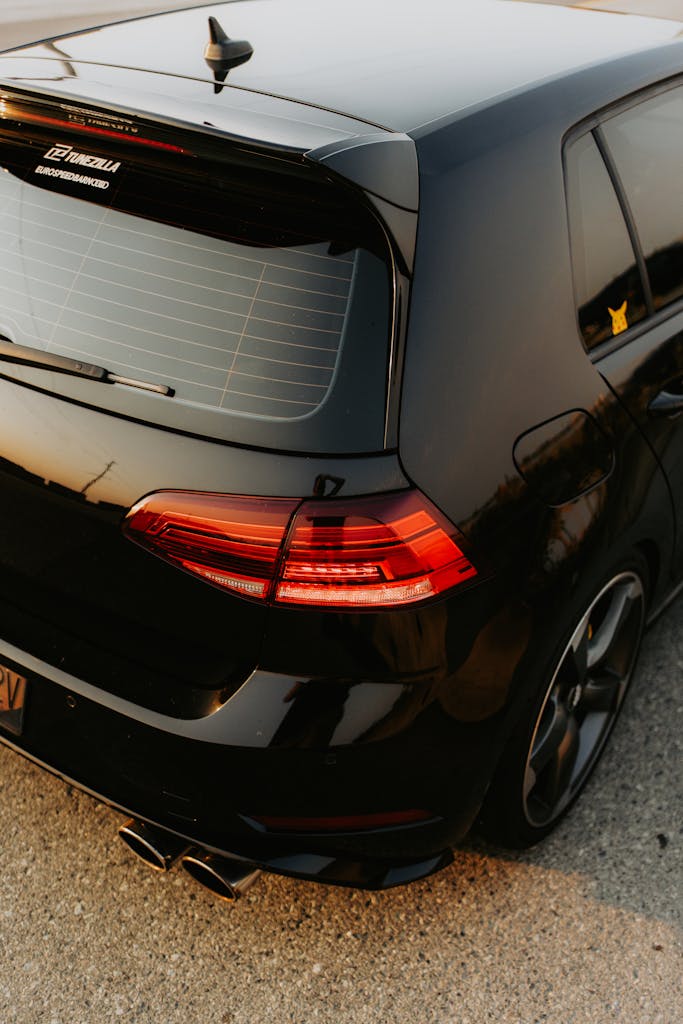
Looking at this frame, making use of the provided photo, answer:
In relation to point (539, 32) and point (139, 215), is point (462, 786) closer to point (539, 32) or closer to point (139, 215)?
point (139, 215)

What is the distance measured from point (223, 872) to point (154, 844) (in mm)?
154

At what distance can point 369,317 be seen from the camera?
184 cm

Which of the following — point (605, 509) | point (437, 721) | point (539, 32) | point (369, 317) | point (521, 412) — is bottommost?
point (437, 721)

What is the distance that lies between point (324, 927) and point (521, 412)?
1.28 metres

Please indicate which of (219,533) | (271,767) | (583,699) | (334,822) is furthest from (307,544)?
(583,699)

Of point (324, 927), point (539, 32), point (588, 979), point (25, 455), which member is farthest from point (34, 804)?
point (539, 32)

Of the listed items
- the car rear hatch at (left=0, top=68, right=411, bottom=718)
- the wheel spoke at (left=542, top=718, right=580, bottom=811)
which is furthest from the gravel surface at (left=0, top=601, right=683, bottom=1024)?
the car rear hatch at (left=0, top=68, right=411, bottom=718)

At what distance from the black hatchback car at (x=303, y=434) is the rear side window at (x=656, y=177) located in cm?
10

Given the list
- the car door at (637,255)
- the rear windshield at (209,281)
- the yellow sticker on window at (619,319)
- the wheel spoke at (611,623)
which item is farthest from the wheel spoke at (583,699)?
the rear windshield at (209,281)

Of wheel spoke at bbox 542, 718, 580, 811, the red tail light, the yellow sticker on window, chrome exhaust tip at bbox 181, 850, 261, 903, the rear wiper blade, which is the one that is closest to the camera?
the red tail light

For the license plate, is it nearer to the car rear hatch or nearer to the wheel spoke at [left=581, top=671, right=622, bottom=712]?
the car rear hatch

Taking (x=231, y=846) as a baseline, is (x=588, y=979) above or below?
below

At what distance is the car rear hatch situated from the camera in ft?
6.04

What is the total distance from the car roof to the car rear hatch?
0.18m
